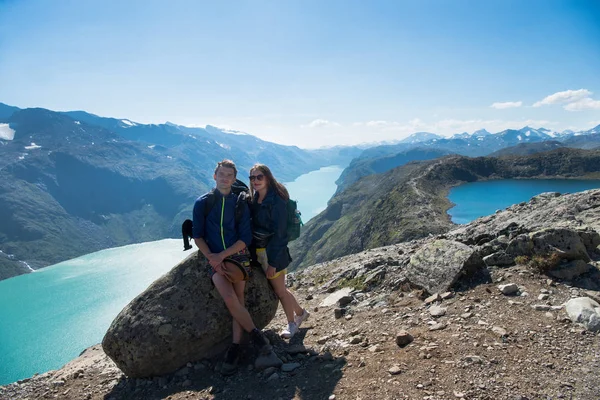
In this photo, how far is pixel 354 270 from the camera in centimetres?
1498

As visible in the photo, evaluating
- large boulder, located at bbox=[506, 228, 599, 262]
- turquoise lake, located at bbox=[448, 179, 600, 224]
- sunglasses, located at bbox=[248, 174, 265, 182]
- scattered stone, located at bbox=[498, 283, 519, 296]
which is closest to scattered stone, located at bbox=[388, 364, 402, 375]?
scattered stone, located at bbox=[498, 283, 519, 296]

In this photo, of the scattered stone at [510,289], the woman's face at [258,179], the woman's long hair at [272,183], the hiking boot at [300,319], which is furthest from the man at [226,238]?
the scattered stone at [510,289]

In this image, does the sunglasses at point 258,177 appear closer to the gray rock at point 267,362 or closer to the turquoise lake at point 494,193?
the gray rock at point 267,362

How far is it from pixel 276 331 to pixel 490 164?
676 feet

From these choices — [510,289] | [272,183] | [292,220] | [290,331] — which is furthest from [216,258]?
[510,289]

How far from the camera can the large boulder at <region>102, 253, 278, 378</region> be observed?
7.92 metres

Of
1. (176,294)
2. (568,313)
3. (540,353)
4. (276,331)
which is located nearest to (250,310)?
(276,331)

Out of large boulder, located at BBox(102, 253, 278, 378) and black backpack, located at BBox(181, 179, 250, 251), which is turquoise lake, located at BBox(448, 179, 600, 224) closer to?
large boulder, located at BBox(102, 253, 278, 378)

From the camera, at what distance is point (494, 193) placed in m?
133

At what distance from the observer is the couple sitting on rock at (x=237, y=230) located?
7.21 meters

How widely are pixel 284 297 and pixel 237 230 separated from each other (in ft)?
7.23

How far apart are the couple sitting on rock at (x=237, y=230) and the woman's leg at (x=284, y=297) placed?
49cm

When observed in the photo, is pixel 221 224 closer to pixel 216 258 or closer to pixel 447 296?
pixel 216 258

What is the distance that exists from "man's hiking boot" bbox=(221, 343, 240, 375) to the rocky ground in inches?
7.2
